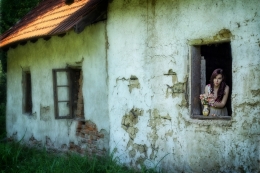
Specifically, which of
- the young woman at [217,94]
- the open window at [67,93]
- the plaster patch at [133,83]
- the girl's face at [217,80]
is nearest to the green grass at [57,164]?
the open window at [67,93]

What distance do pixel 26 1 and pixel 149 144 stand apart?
37.2 ft

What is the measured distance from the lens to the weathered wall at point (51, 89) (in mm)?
8125

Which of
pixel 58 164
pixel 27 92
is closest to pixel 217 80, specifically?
pixel 58 164

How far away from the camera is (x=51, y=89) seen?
995 centimetres

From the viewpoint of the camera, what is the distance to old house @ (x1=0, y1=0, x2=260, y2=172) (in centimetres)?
561

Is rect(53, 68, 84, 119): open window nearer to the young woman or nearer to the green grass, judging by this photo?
the green grass

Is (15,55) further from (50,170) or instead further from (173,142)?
(173,142)

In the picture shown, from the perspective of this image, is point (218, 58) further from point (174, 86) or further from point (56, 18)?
point (56, 18)

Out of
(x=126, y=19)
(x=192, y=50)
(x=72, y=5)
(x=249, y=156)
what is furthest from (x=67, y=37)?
(x=249, y=156)

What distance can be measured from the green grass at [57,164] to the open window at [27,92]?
8.21 feet

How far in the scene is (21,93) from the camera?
11.5 meters

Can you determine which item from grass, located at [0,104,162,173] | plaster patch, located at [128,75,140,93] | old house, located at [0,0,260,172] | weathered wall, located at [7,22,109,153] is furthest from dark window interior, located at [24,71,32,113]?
plaster patch, located at [128,75,140,93]

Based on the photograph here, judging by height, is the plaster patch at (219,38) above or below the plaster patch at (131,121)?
above

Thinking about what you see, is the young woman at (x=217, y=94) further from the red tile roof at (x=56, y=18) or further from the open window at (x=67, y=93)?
the open window at (x=67, y=93)
